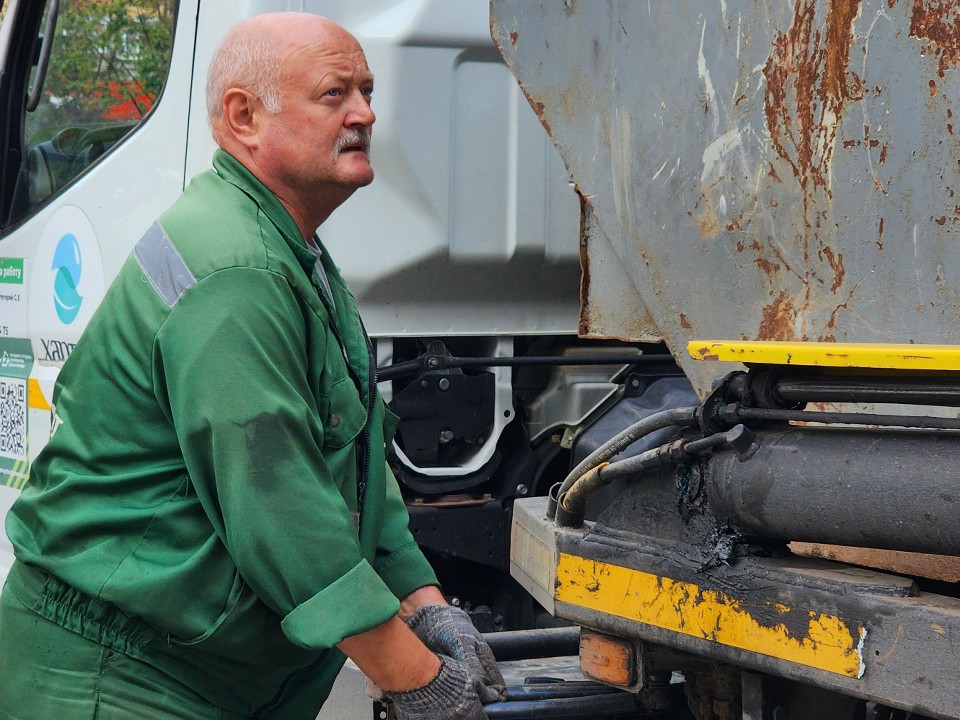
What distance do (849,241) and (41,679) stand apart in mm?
1377

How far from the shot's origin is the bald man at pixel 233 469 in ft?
5.08

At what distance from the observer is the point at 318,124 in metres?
1.80

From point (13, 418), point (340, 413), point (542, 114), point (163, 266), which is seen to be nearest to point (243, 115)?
point (163, 266)

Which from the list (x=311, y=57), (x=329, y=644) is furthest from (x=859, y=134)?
(x=329, y=644)

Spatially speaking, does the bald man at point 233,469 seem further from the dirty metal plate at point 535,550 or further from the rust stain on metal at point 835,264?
the rust stain on metal at point 835,264

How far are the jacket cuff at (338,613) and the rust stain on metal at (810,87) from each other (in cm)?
94

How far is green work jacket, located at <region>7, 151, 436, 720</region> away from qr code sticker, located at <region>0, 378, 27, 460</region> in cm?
167

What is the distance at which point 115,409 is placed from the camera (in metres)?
1.67

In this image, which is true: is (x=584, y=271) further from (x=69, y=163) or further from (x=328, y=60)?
(x=69, y=163)

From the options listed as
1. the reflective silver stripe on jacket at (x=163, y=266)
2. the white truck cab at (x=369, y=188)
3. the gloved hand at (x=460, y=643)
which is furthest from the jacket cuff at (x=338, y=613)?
the white truck cab at (x=369, y=188)

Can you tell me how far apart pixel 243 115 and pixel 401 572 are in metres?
0.83

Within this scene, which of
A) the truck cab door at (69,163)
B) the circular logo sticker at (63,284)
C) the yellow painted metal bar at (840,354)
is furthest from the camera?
the circular logo sticker at (63,284)

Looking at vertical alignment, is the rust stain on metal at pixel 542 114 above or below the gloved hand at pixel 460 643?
above

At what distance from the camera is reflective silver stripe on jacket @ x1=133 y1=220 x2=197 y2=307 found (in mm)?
1598
